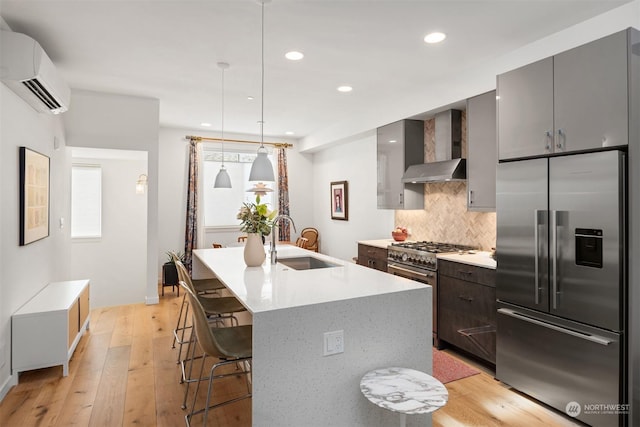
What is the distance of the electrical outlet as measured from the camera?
188cm

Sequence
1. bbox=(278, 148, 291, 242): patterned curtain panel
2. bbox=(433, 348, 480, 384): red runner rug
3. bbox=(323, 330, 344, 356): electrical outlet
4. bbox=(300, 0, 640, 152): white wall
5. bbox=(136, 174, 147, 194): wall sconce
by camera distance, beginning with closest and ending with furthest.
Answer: bbox=(323, 330, 344, 356): electrical outlet < bbox=(300, 0, 640, 152): white wall < bbox=(433, 348, 480, 384): red runner rug < bbox=(136, 174, 147, 194): wall sconce < bbox=(278, 148, 291, 242): patterned curtain panel

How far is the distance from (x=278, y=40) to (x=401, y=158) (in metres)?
2.23

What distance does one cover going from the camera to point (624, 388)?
2234 mm

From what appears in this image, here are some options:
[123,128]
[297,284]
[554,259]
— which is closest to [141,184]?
[123,128]

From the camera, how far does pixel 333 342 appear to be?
1.90m

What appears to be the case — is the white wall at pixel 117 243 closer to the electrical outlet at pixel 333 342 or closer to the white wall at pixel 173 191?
the white wall at pixel 173 191

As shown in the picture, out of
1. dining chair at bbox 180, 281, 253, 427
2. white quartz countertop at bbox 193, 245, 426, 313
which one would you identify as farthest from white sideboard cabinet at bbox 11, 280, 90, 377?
dining chair at bbox 180, 281, 253, 427

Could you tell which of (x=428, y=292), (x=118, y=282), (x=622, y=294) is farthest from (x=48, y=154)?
(x=622, y=294)

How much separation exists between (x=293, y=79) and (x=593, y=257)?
3.19 meters

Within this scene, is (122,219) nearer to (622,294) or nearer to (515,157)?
(515,157)

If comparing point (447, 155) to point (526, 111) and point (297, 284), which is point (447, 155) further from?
point (297, 284)

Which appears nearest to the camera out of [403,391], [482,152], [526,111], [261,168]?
[403,391]

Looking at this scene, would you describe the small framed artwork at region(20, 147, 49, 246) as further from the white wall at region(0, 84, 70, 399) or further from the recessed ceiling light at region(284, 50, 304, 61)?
the recessed ceiling light at region(284, 50, 304, 61)

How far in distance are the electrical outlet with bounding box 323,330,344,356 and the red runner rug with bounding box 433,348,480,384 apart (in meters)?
1.58
